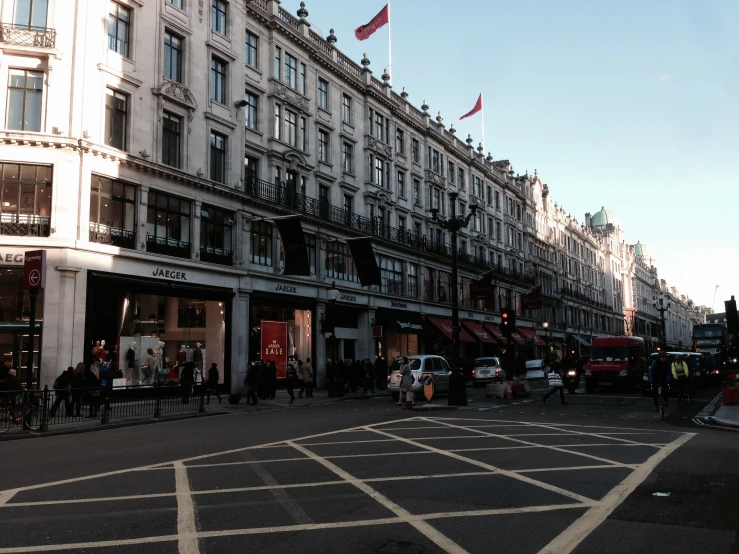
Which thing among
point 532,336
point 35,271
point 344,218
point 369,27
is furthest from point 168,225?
point 532,336

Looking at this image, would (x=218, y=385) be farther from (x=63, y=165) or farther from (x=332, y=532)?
(x=332, y=532)

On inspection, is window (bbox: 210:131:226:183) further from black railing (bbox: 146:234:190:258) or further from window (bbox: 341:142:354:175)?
window (bbox: 341:142:354:175)

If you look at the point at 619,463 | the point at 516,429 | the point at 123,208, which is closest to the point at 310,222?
the point at 123,208

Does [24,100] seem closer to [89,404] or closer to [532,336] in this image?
[89,404]

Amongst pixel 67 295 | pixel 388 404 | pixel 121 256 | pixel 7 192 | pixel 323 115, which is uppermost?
pixel 323 115

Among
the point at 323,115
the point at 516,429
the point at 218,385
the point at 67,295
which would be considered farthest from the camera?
the point at 323,115

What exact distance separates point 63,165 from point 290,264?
1171 cm

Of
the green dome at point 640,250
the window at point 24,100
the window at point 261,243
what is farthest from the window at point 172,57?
the green dome at point 640,250

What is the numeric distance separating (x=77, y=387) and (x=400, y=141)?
111 feet

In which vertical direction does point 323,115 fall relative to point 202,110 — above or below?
above

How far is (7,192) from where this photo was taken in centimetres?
2252

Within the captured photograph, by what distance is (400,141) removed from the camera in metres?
48.3

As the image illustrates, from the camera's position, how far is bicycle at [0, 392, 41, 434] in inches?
635

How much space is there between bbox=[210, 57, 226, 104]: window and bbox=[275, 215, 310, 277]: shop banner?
6510 millimetres
